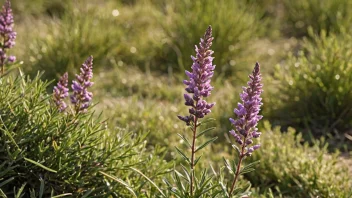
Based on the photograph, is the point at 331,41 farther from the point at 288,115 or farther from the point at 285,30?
the point at 285,30

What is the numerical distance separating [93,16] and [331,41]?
9.32 feet

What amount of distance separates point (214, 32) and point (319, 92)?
159cm

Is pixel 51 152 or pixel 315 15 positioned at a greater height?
pixel 315 15

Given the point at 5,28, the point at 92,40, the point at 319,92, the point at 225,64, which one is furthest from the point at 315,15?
the point at 5,28

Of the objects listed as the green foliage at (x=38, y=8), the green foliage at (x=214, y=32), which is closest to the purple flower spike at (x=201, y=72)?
the green foliage at (x=214, y=32)

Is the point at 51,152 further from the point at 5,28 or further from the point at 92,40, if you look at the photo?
the point at 92,40

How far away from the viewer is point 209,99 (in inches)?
219

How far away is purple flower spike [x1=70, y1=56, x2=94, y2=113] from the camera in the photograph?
3.17m

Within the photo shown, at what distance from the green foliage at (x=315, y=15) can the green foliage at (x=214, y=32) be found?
871 mm

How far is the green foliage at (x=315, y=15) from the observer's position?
6.57 m

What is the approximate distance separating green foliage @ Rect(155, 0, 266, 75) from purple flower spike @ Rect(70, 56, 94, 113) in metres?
2.81

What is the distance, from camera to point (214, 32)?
6215 mm

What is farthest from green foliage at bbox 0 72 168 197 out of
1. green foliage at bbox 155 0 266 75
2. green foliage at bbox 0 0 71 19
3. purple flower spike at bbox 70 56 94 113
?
green foliage at bbox 0 0 71 19

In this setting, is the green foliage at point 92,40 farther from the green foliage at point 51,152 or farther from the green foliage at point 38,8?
the green foliage at point 51,152
